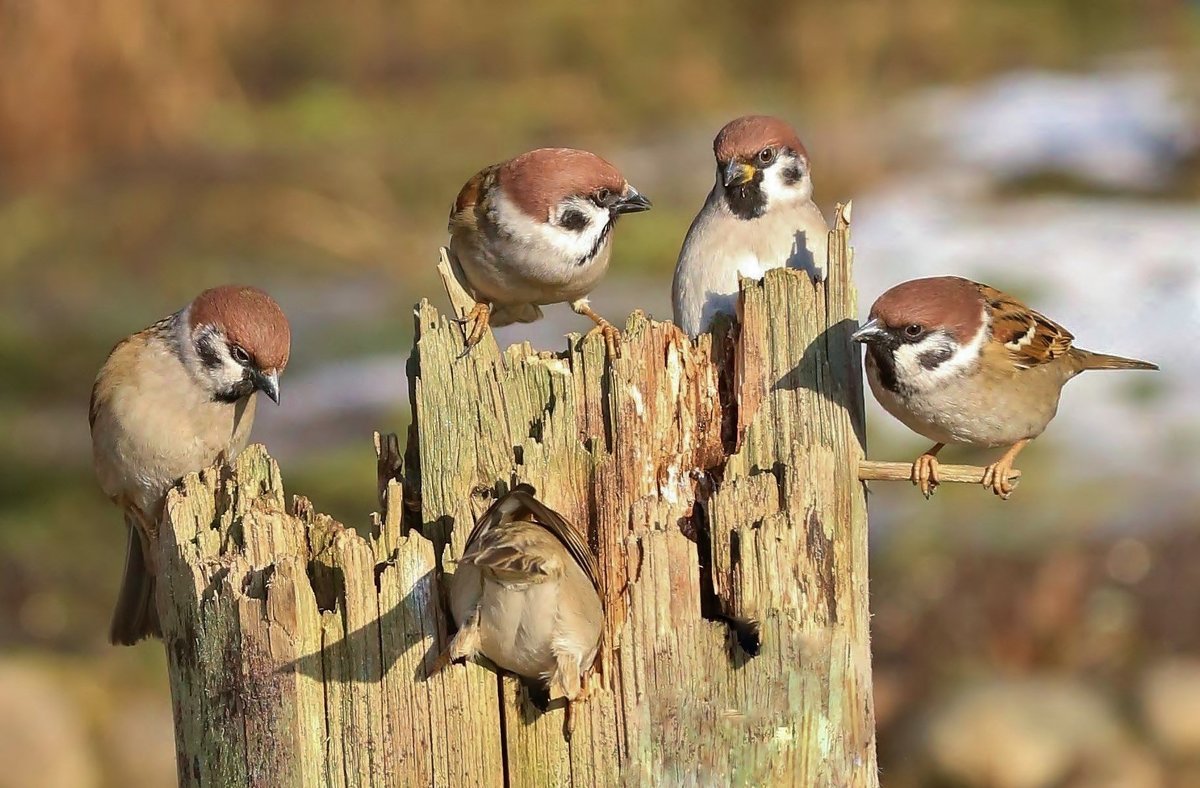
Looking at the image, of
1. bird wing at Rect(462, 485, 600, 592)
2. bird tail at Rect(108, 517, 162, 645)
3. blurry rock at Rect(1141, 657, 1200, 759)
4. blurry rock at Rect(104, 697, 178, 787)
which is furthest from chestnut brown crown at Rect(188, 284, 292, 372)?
blurry rock at Rect(1141, 657, 1200, 759)

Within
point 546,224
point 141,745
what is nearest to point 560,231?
point 546,224

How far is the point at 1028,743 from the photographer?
22.8 feet

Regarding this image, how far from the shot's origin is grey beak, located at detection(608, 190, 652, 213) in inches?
165

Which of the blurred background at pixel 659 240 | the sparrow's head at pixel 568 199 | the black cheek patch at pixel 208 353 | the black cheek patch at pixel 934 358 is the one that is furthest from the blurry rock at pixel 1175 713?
the black cheek patch at pixel 208 353

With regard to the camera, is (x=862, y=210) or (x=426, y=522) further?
(x=862, y=210)

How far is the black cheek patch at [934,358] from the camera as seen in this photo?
3.91 metres

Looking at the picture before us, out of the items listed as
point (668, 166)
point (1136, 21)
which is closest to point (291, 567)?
point (668, 166)

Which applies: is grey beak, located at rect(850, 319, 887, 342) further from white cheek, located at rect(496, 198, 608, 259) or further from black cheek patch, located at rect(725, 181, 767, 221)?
white cheek, located at rect(496, 198, 608, 259)

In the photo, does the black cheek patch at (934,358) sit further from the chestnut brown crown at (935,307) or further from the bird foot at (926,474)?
the bird foot at (926,474)

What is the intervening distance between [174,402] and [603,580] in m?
1.66

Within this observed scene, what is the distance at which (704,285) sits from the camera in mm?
4195

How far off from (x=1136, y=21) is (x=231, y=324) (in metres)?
17.8

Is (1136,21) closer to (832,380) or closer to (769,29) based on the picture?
(769,29)

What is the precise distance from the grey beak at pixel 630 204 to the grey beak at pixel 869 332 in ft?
2.66
